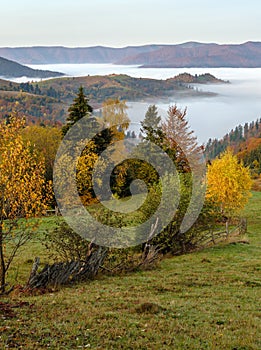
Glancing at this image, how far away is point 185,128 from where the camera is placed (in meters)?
58.9

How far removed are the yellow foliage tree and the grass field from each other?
13.0 m

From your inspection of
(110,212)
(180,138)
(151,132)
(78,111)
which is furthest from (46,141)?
(110,212)

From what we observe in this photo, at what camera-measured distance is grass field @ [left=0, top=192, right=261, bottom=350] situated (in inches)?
396

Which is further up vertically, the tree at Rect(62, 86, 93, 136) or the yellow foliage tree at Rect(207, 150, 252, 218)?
the tree at Rect(62, 86, 93, 136)

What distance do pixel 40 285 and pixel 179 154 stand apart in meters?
41.3

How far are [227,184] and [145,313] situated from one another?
22438 mm

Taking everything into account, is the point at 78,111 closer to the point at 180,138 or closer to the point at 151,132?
the point at 151,132

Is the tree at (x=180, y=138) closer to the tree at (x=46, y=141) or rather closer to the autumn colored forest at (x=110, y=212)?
the autumn colored forest at (x=110, y=212)

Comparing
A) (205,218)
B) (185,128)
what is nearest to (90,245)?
(205,218)

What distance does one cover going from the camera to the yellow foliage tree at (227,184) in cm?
3334

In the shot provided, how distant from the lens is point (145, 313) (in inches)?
493

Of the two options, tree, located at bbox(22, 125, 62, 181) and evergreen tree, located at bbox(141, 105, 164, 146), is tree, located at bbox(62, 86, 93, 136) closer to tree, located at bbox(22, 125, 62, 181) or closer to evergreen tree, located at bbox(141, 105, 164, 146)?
evergreen tree, located at bbox(141, 105, 164, 146)

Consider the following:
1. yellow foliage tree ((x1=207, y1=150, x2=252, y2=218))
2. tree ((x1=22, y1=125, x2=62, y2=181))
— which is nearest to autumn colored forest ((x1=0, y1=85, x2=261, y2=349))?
yellow foliage tree ((x1=207, y1=150, x2=252, y2=218))

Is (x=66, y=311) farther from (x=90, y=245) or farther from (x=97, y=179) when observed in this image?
(x=97, y=179)
